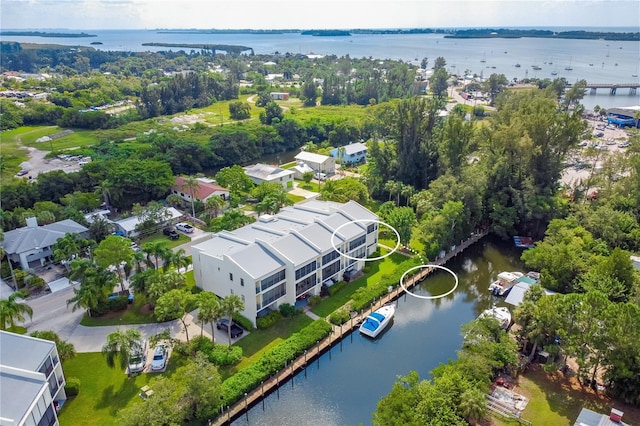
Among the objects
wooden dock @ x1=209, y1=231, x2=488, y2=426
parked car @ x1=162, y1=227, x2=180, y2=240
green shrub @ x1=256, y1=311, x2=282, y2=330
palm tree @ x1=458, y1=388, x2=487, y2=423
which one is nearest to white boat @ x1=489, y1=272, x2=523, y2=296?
wooden dock @ x1=209, y1=231, x2=488, y2=426

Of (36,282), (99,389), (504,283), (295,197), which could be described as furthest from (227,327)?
(295,197)

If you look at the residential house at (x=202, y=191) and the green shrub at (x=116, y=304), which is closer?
the green shrub at (x=116, y=304)

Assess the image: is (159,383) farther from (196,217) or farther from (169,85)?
(169,85)

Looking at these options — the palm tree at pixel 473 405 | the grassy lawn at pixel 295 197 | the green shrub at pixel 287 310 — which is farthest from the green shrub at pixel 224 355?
the grassy lawn at pixel 295 197

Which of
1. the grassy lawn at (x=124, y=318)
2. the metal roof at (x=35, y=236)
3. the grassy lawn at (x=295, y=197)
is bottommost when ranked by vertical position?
the grassy lawn at (x=295, y=197)

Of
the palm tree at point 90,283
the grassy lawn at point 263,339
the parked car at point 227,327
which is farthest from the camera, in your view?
the parked car at point 227,327

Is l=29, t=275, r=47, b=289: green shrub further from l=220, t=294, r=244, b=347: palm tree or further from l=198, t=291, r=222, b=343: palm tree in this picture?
l=220, t=294, r=244, b=347: palm tree

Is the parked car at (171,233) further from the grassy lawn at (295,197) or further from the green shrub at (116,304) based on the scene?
the grassy lawn at (295,197)
